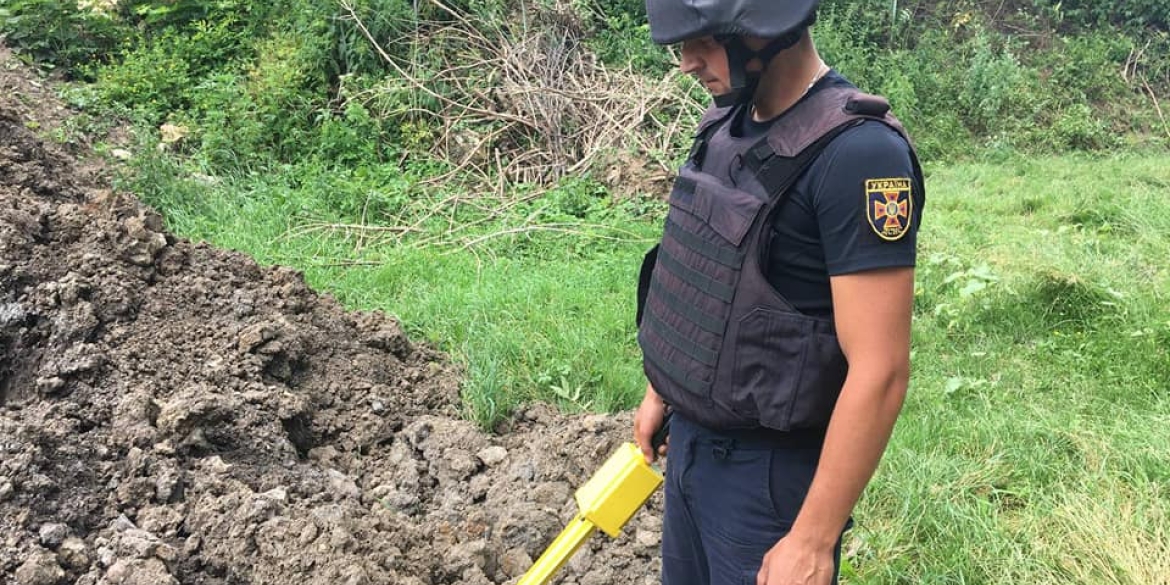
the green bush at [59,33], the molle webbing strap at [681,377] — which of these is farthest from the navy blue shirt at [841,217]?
the green bush at [59,33]

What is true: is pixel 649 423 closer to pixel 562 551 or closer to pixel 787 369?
pixel 562 551

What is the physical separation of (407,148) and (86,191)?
10.1 ft

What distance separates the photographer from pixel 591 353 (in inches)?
153

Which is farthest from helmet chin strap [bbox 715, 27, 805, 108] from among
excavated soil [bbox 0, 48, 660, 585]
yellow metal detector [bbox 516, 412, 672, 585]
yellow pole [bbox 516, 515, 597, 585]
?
excavated soil [bbox 0, 48, 660, 585]

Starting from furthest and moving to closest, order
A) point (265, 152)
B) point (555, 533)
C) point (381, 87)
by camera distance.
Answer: point (381, 87) < point (265, 152) < point (555, 533)

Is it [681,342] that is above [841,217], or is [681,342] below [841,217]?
below

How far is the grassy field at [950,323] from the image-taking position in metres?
2.67

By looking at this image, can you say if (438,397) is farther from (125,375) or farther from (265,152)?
(265,152)

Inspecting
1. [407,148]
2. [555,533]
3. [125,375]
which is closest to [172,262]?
[125,375]

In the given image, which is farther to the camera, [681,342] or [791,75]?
[681,342]

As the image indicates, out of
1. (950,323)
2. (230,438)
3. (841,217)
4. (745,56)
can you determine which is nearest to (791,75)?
(745,56)

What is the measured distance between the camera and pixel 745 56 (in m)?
1.42

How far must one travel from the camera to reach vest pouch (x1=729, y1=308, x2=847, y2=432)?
137 cm

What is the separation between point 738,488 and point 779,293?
36cm
